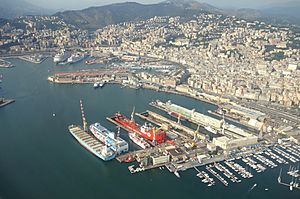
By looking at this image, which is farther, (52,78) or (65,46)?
(65,46)

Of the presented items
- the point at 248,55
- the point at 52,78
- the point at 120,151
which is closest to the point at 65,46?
the point at 52,78

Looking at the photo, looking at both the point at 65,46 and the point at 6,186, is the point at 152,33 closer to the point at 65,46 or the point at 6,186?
the point at 65,46

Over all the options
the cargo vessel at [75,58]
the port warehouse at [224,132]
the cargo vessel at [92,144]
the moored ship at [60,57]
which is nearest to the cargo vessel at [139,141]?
the cargo vessel at [92,144]

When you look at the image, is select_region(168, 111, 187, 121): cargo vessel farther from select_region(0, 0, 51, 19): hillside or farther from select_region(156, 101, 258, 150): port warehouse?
select_region(0, 0, 51, 19): hillside

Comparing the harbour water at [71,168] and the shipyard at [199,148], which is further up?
the shipyard at [199,148]

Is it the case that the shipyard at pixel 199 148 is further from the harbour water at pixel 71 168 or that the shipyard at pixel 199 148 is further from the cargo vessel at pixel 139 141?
the harbour water at pixel 71 168

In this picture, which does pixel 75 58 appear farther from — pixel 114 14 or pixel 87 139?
pixel 114 14

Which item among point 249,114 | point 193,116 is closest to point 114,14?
point 193,116
